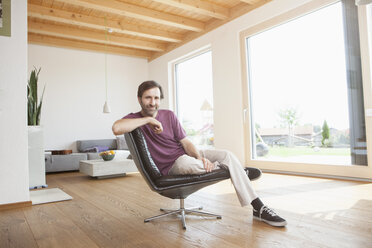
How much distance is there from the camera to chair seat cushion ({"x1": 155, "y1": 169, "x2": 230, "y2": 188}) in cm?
182

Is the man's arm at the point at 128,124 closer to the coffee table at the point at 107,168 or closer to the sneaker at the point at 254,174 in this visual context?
the sneaker at the point at 254,174

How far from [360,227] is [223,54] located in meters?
3.97

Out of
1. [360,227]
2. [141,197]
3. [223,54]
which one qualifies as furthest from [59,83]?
[360,227]

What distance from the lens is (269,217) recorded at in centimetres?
190

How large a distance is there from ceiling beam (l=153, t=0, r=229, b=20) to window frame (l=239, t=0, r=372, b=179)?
531mm

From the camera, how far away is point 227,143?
515 centimetres

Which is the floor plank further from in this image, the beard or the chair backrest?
the beard

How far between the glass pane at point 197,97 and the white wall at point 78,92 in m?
1.49

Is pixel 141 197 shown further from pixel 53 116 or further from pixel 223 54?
pixel 53 116

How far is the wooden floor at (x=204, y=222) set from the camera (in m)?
1.67

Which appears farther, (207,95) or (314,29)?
(207,95)

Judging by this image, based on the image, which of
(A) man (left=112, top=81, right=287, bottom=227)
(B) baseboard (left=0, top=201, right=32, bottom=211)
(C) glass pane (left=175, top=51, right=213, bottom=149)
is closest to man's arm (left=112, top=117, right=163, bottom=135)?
(A) man (left=112, top=81, right=287, bottom=227)

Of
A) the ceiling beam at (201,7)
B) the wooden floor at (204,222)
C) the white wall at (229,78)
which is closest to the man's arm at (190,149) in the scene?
the wooden floor at (204,222)

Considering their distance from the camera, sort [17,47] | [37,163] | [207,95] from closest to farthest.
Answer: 1. [17,47]
2. [37,163]
3. [207,95]
